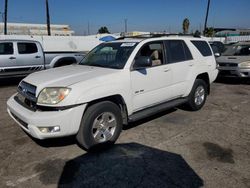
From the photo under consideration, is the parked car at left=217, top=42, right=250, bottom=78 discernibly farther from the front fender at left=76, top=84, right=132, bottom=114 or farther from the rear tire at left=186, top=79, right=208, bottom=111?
the front fender at left=76, top=84, right=132, bottom=114

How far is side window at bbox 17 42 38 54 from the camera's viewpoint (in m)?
9.68

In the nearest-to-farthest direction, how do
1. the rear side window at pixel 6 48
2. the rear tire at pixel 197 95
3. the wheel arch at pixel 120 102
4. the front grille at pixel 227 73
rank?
the wheel arch at pixel 120 102
the rear tire at pixel 197 95
the rear side window at pixel 6 48
the front grille at pixel 227 73

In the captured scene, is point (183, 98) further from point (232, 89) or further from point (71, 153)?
point (232, 89)

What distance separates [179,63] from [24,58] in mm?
6597

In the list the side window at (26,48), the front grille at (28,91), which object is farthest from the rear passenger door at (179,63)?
the side window at (26,48)

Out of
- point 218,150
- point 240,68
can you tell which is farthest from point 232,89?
point 218,150

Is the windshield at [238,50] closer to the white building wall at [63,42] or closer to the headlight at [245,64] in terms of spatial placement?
the headlight at [245,64]

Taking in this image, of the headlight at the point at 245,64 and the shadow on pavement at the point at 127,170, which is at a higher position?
the headlight at the point at 245,64

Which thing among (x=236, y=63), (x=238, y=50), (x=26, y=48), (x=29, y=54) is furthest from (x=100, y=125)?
(x=238, y=50)

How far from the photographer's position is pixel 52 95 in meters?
3.55

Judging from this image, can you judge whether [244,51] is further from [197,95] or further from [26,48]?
[26,48]

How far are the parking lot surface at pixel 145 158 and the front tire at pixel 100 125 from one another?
0.64ft

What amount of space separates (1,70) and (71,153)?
6.64 metres

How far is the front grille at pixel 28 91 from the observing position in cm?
376
